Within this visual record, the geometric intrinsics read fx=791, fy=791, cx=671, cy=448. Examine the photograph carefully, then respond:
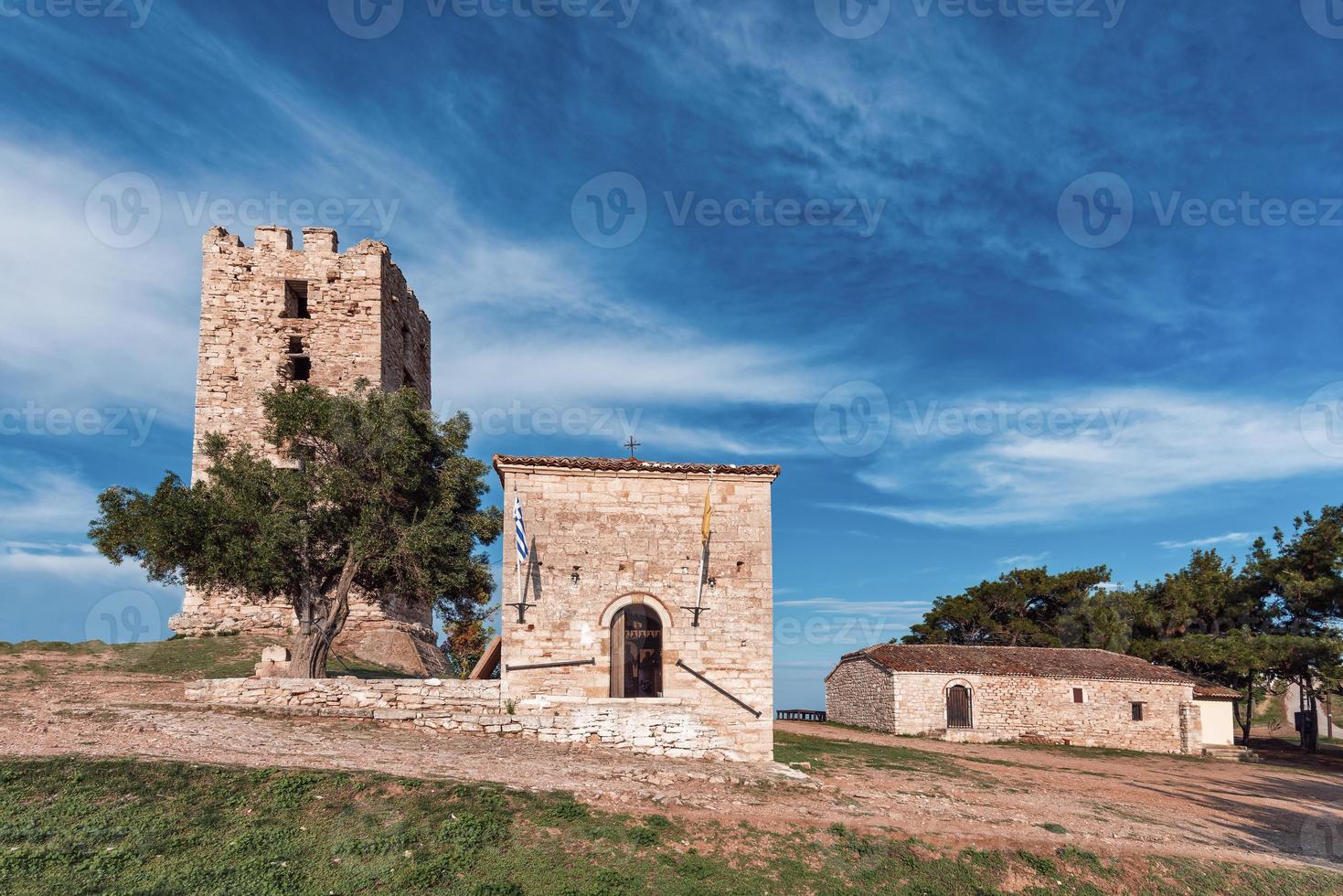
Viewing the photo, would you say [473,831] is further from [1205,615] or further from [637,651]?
[1205,615]

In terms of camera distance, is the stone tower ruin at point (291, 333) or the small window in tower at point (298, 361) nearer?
the stone tower ruin at point (291, 333)

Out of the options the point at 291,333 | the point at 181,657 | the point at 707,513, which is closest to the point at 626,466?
the point at 707,513

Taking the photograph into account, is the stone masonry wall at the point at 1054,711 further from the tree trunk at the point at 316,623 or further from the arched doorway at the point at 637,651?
the tree trunk at the point at 316,623

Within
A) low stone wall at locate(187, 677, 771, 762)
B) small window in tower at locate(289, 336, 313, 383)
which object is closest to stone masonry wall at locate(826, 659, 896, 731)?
low stone wall at locate(187, 677, 771, 762)

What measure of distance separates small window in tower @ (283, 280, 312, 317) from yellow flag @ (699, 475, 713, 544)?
20.2 m

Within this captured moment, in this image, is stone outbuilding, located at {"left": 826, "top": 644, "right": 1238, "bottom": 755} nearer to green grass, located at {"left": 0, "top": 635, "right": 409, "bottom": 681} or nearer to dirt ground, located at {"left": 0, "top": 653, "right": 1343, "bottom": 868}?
dirt ground, located at {"left": 0, "top": 653, "right": 1343, "bottom": 868}

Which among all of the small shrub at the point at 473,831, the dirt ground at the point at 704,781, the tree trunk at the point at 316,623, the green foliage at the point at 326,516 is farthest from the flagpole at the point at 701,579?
the tree trunk at the point at 316,623

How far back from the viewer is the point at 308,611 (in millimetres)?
17922

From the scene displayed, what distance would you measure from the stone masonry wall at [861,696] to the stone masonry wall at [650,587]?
17.2m

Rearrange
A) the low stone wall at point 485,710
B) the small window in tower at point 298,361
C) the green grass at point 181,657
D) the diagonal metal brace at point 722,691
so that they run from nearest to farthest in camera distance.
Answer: the low stone wall at point 485,710 → the diagonal metal brace at point 722,691 → the green grass at point 181,657 → the small window in tower at point 298,361

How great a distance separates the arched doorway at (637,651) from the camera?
16766mm

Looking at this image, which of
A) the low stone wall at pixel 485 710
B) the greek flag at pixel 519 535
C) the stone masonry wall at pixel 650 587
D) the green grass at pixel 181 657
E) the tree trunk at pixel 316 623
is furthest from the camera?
the green grass at pixel 181 657

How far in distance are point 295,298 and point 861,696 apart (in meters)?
28.8

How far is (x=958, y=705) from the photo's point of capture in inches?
1253
